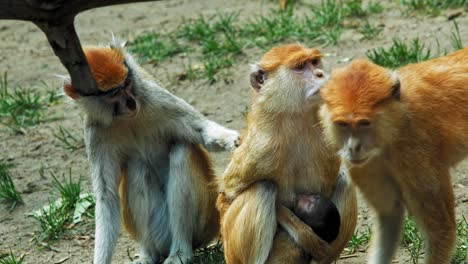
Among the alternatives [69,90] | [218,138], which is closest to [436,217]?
[218,138]

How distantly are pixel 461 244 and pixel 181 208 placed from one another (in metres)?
2.11

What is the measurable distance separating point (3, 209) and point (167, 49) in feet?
10.9

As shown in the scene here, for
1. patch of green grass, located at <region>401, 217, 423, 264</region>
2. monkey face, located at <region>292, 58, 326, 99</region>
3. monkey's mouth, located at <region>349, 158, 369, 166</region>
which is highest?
monkey face, located at <region>292, 58, 326, 99</region>

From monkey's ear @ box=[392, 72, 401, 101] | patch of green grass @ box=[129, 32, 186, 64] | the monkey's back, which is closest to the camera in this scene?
monkey's ear @ box=[392, 72, 401, 101]

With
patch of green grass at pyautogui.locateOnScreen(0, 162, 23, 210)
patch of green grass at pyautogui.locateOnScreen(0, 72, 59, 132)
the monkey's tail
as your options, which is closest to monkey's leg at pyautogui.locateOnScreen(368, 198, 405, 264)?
the monkey's tail

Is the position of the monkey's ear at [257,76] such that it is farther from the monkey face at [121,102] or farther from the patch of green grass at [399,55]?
the patch of green grass at [399,55]

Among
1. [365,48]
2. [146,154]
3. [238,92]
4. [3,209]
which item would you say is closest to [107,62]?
[146,154]

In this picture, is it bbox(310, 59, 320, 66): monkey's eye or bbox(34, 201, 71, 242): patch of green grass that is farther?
bbox(34, 201, 71, 242): patch of green grass

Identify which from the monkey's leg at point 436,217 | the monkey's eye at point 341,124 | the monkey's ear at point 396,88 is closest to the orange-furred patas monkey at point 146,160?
the monkey's eye at point 341,124

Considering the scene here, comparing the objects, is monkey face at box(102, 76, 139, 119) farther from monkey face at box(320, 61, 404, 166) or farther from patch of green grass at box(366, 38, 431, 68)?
patch of green grass at box(366, 38, 431, 68)

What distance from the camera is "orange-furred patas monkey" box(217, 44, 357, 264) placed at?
19.6ft

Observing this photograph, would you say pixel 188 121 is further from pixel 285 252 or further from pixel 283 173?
pixel 285 252

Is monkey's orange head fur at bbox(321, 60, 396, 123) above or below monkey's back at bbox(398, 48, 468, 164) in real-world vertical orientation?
above

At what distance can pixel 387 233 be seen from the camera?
604 cm
